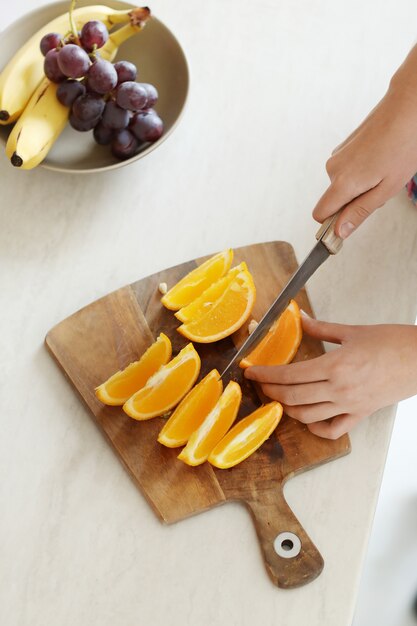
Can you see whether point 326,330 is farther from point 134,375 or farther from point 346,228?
point 134,375

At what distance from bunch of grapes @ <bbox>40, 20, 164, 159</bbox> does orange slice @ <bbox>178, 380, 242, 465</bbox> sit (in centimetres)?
42

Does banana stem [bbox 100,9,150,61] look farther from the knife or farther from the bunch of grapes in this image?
the knife

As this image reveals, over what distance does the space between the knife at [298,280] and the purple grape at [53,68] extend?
0.46m

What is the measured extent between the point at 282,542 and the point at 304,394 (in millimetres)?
202

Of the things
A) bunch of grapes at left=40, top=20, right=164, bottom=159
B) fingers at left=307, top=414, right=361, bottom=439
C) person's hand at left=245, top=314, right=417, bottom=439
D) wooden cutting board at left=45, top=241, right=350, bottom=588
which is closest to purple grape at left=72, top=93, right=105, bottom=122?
bunch of grapes at left=40, top=20, right=164, bottom=159

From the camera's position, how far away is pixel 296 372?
3.57ft

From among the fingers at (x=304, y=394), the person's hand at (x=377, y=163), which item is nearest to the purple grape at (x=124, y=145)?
the person's hand at (x=377, y=163)

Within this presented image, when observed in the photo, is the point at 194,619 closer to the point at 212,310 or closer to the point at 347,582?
the point at 347,582

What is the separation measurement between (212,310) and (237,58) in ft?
1.72

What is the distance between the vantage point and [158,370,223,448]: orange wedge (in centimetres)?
107

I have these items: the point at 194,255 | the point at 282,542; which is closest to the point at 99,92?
the point at 194,255

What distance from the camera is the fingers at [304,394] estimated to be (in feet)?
3.52

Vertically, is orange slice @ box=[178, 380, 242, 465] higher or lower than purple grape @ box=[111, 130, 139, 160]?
lower

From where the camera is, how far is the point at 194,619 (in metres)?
1.00
